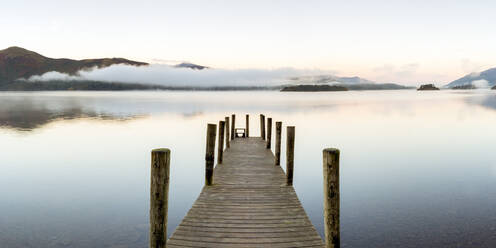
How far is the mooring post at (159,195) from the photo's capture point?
6359 mm

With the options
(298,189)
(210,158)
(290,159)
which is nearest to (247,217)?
(210,158)

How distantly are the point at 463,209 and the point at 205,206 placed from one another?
9.99 m

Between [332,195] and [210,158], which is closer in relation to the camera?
[332,195]

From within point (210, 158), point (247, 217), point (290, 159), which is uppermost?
point (210, 158)

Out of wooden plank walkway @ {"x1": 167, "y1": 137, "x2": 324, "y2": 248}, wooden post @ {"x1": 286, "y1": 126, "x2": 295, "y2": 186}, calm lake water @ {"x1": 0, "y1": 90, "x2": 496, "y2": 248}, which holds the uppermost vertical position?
wooden post @ {"x1": 286, "y1": 126, "x2": 295, "y2": 186}

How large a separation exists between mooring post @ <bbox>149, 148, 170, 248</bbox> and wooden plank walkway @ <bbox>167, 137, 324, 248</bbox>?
22.4 inches

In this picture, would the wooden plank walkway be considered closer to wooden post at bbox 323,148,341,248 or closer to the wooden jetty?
the wooden jetty

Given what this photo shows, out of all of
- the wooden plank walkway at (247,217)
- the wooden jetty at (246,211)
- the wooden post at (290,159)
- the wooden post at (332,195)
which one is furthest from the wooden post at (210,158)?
the wooden post at (332,195)

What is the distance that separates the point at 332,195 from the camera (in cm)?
646

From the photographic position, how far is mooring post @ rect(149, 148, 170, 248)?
20.9 ft

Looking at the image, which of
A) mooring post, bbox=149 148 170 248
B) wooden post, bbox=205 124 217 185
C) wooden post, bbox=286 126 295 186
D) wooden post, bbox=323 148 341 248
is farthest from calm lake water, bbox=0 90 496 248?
mooring post, bbox=149 148 170 248

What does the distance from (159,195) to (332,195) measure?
3517 millimetres

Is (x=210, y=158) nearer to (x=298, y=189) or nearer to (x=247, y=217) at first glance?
(x=247, y=217)

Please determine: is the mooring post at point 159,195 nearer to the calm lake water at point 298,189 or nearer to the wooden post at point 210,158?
the calm lake water at point 298,189
